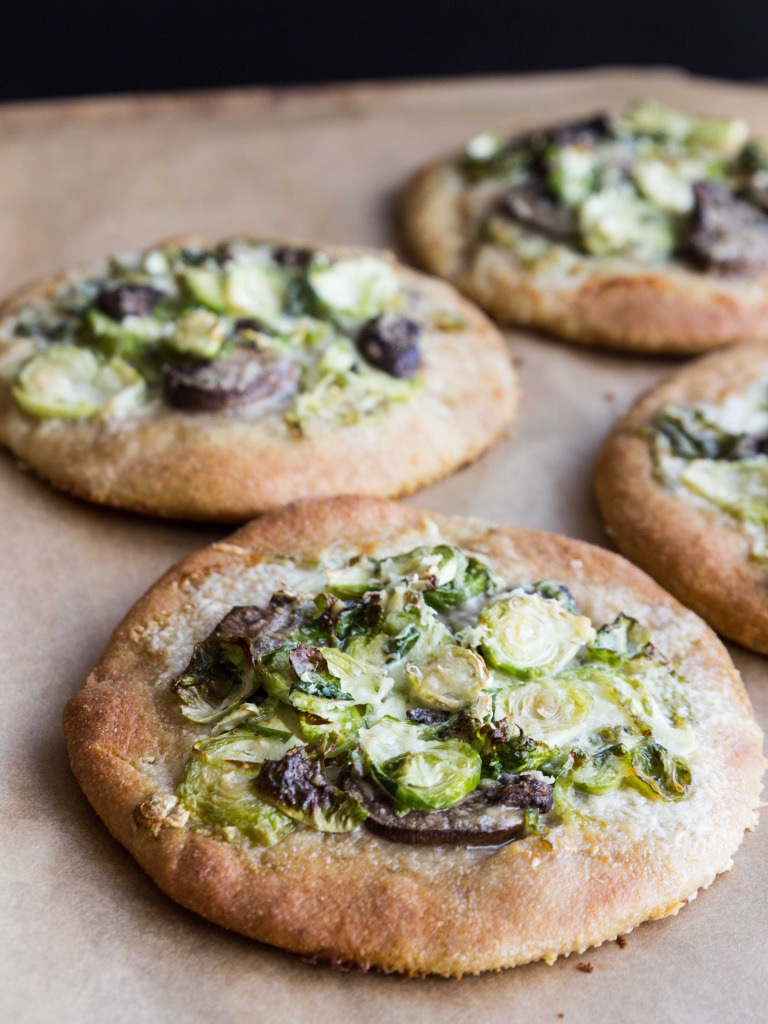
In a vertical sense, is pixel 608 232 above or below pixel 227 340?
above

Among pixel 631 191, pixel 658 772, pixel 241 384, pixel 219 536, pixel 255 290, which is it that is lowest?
pixel 219 536

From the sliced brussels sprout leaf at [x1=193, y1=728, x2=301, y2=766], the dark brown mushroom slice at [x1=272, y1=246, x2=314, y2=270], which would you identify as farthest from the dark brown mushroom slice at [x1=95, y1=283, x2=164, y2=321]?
the sliced brussels sprout leaf at [x1=193, y1=728, x2=301, y2=766]

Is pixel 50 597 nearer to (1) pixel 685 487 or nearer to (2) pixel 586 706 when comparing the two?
(2) pixel 586 706

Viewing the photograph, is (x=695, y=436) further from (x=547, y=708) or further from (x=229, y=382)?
(x=229, y=382)

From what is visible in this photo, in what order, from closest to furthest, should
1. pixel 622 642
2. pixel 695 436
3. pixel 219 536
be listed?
pixel 622 642
pixel 219 536
pixel 695 436

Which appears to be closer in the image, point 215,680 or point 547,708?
point 547,708

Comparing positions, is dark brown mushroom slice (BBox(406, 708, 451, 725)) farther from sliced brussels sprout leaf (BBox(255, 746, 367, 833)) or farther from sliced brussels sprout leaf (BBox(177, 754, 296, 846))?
sliced brussels sprout leaf (BBox(177, 754, 296, 846))

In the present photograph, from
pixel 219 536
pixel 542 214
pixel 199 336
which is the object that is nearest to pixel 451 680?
pixel 219 536
